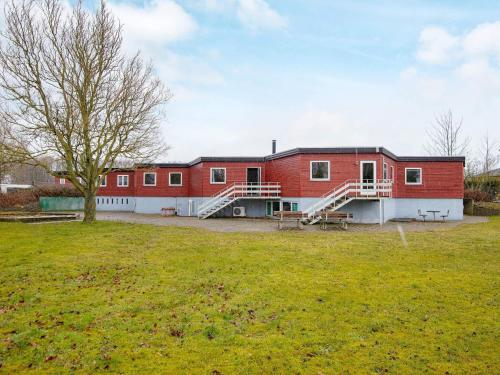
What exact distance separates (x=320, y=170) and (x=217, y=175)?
9228 millimetres

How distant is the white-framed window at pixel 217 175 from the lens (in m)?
29.7

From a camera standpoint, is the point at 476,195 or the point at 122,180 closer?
the point at 476,195

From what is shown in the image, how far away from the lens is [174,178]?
3397 centimetres

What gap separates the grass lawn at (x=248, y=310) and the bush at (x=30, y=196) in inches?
1044

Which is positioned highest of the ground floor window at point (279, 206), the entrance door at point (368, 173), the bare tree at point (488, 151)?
the bare tree at point (488, 151)

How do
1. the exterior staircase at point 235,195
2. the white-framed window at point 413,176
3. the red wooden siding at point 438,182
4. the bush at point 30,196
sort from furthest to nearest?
1. the bush at point 30,196
2. the white-framed window at point 413,176
3. the red wooden siding at point 438,182
4. the exterior staircase at point 235,195

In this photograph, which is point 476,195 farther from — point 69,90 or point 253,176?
point 69,90

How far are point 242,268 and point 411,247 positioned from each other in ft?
23.2

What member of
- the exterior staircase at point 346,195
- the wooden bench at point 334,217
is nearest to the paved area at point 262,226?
the wooden bench at point 334,217

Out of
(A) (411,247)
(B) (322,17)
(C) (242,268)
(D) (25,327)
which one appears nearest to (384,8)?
(B) (322,17)

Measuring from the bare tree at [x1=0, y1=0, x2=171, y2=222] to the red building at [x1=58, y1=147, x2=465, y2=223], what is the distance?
3.29 m

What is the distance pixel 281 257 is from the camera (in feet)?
38.5

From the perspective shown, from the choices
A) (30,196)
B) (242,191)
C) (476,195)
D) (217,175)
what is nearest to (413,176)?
(242,191)

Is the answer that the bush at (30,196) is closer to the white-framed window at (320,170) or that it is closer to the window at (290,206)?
the window at (290,206)
